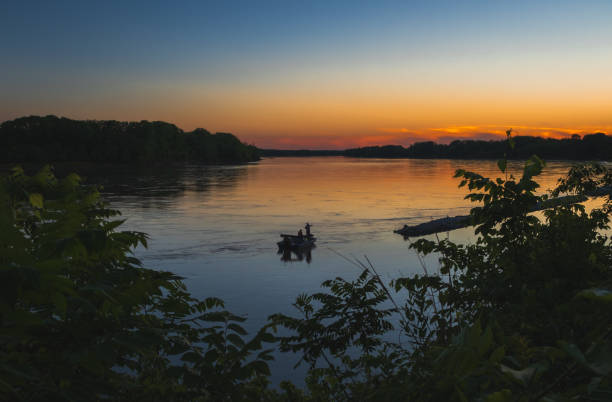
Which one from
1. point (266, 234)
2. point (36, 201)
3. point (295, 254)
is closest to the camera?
point (36, 201)

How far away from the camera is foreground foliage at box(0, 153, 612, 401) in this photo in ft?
5.05

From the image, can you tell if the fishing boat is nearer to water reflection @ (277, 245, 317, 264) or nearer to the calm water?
water reflection @ (277, 245, 317, 264)

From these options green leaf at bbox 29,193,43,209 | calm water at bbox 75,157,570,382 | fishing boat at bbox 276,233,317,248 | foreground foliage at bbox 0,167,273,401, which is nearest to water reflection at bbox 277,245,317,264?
fishing boat at bbox 276,233,317,248

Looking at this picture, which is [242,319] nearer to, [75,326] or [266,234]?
[75,326]

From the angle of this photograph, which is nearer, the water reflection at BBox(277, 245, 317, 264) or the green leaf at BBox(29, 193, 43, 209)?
the green leaf at BBox(29, 193, 43, 209)

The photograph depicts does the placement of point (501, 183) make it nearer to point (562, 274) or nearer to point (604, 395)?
point (562, 274)

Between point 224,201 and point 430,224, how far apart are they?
1558 inches

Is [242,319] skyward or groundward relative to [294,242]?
skyward

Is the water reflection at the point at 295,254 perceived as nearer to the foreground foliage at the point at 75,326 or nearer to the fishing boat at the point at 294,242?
the fishing boat at the point at 294,242

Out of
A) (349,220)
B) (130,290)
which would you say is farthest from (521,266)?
(349,220)

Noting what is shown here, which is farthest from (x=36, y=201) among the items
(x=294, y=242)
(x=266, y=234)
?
(x=266, y=234)

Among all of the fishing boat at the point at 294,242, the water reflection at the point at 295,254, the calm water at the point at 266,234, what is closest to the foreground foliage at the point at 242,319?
the calm water at the point at 266,234

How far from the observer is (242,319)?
174 inches

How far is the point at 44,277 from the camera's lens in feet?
6.73
